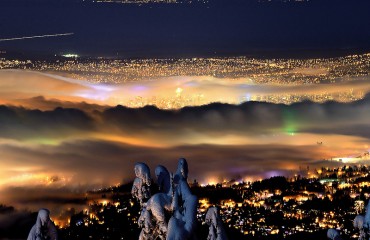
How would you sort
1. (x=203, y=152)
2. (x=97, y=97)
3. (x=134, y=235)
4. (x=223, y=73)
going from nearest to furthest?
(x=134, y=235) < (x=203, y=152) < (x=97, y=97) < (x=223, y=73)

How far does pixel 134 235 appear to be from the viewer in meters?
20.9

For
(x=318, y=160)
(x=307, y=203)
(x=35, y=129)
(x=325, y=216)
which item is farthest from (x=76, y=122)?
(x=325, y=216)

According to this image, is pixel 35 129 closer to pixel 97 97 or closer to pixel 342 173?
pixel 97 97

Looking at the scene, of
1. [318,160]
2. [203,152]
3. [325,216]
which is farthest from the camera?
[318,160]

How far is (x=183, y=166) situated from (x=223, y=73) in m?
75.2

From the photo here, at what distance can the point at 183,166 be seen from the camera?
10992 millimetres

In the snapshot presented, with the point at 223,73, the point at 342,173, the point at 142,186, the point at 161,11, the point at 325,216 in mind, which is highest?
the point at 161,11

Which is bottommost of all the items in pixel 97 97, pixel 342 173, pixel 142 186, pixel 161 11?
pixel 142 186

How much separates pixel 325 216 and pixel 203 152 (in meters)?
17.1

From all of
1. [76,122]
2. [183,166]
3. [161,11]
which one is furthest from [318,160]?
[161,11]

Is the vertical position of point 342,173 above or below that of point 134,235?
above

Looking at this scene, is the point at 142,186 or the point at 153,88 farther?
the point at 153,88

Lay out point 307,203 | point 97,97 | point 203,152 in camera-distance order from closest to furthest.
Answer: point 307,203 → point 203,152 → point 97,97

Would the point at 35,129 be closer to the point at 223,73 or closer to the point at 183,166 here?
the point at 223,73
